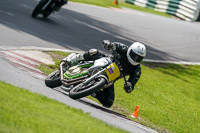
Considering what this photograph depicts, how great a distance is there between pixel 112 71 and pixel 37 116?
120 inches

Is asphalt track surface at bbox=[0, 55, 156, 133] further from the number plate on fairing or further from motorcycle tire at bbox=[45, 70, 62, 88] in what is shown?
the number plate on fairing

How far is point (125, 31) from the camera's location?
73.1ft

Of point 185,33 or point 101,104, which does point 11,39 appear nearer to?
point 101,104

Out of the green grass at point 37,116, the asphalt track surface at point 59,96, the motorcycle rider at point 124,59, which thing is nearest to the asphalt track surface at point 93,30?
the asphalt track surface at point 59,96

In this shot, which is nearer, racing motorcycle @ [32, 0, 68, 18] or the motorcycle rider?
the motorcycle rider

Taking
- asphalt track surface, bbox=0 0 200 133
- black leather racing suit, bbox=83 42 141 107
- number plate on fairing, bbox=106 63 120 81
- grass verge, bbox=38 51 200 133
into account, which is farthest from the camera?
grass verge, bbox=38 51 200 133

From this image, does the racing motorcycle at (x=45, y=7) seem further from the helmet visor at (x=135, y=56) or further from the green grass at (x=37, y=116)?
the green grass at (x=37, y=116)

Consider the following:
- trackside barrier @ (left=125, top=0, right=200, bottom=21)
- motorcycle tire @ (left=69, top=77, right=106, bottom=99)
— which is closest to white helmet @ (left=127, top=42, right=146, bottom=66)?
motorcycle tire @ (left=69, top=77, right=106, bottom=99)

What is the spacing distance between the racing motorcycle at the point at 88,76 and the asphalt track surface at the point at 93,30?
3.78m

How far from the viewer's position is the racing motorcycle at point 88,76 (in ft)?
28.7

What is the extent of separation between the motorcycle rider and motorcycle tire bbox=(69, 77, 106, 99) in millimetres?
434

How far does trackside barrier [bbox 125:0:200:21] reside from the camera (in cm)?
3095

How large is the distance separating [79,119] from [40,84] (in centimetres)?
279

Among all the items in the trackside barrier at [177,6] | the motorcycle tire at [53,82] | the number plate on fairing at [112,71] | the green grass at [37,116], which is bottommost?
the trackside barrier at [177,6]
